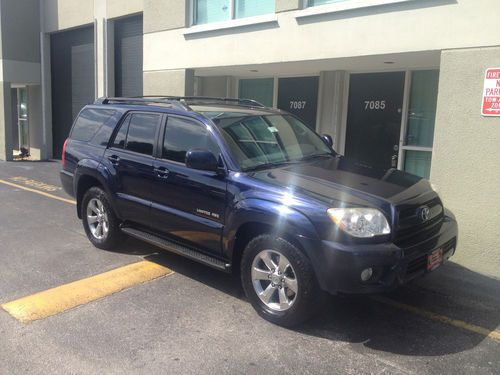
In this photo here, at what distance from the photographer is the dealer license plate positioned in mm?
3918

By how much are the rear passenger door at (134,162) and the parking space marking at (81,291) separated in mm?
534

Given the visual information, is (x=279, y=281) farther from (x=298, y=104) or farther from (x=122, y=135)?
(x=298, y=104)

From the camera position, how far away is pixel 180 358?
3.46 metres

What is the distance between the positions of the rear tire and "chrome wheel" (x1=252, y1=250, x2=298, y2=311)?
2.28 metres

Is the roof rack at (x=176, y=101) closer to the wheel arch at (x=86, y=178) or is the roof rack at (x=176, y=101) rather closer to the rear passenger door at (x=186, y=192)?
the rear passenger door at (x=186, y=192)

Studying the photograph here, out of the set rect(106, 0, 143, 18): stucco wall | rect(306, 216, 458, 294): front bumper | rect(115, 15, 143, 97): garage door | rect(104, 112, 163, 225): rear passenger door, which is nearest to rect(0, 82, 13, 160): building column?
rect(115, 15, 143, 97): garage door

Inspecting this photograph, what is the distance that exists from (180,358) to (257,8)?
20.3 ft

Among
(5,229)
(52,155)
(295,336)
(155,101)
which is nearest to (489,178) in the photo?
(295,336)

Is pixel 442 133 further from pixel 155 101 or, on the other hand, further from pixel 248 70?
pixel 248 70

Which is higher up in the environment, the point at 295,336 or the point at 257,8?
the point at 257,8

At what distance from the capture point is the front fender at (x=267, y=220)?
3.68m

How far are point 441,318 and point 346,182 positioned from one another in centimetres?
148

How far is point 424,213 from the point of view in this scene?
4043 mm

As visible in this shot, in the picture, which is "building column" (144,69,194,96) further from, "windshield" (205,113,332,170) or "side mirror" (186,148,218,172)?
"side mirror" (186,148,218,172)
